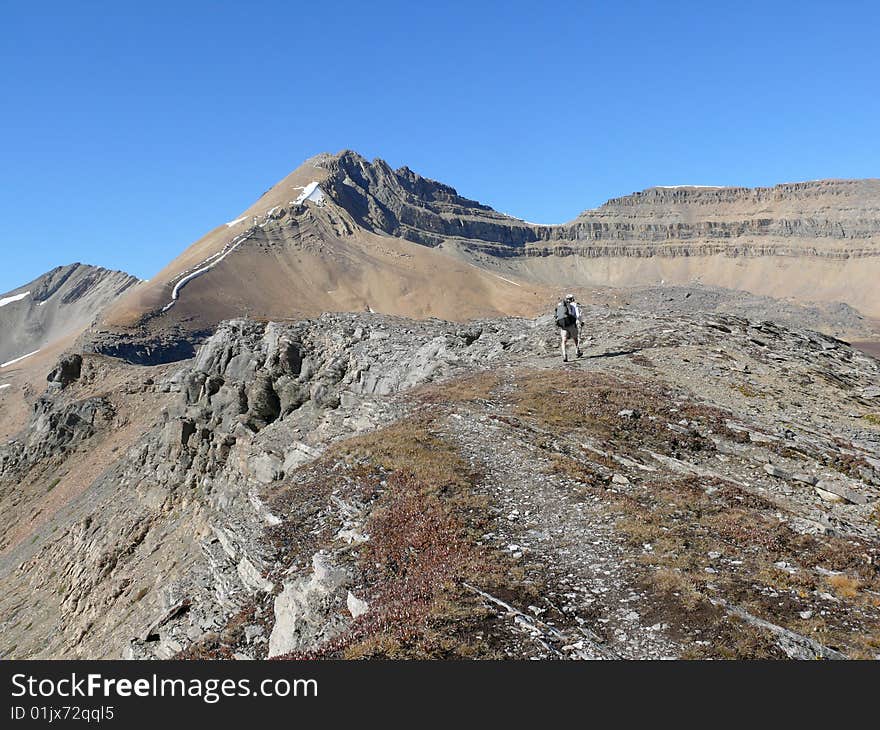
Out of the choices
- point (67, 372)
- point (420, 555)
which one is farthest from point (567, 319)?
point (67, 372)

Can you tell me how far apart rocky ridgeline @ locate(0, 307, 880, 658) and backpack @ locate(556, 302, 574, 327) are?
5.95ft

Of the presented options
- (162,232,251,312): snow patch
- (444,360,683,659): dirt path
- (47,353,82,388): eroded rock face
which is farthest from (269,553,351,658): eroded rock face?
(162,232,251,312): snow patch

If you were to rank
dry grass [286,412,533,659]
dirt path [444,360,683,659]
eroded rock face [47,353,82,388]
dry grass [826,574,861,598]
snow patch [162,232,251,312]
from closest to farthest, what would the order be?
dry grass [286,412,533,659]
dirt path [444,360,683,659]
dry grass [826,574,861,598]
eroded rock face [47,353,82,388]
snow patch [162,232,251,312]

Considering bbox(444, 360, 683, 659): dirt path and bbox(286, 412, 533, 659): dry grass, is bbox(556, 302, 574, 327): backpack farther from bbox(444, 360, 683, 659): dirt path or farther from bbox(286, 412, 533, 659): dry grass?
bbox(286, 412, 533, 659): dry grass

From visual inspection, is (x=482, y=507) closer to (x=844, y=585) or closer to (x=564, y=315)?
(x=844, y=585)

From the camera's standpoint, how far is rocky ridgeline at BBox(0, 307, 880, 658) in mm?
9430

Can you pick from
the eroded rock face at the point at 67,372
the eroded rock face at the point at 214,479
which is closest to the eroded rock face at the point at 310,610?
the eroded rock face at the point at 214,479

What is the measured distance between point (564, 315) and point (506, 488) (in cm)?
1208

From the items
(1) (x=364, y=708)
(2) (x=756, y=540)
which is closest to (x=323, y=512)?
(1) (x=364, y=708)

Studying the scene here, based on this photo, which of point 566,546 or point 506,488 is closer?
point 566,546

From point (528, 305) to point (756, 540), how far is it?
131724 millimetres

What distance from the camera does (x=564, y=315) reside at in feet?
78.4

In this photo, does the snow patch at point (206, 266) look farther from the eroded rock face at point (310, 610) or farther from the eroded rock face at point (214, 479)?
the eroded rock face at point (310, 610)

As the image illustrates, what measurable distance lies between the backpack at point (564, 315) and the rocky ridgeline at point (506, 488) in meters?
1.81
